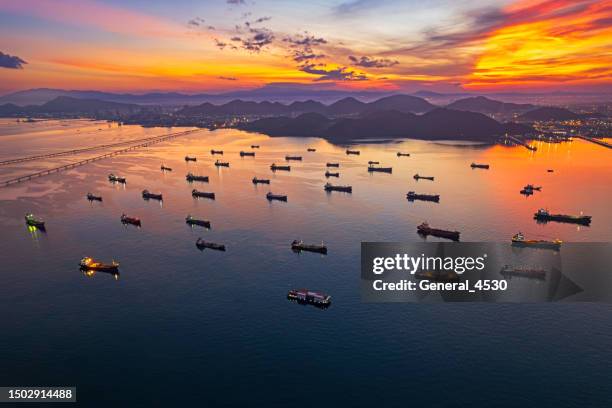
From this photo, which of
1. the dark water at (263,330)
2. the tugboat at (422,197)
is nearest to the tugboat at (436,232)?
the dark water at (263,330)

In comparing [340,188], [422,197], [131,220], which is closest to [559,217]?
[422,197]

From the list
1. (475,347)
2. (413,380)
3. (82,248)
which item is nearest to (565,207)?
(475,347)

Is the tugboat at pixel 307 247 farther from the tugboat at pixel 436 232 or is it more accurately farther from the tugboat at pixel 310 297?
the tugboat at pixel 436 232

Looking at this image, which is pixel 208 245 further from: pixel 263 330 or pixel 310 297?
pixel 263 330

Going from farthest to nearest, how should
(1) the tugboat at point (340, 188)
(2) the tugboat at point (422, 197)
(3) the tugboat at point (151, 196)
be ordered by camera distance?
(1) the tugboat at point (340, 188) → (3) the tugboat at point (151, 196) → (2) the tugboat at point (422, 197)

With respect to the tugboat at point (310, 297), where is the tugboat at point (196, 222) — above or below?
above

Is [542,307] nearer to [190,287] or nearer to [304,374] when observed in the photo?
[304,374]

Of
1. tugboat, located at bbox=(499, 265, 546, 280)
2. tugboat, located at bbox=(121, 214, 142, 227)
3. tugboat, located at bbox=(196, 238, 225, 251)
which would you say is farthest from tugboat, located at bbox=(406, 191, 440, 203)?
tugboat, located at bbox=(121, 214, 142, 227)
